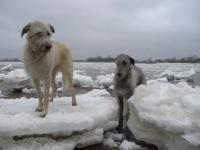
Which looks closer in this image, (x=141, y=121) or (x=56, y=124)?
(x=56, y=124)

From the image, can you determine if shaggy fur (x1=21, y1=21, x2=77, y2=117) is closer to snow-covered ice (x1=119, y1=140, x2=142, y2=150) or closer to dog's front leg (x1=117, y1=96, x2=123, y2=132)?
snow-covered ice (x1=119, y1=140, x2=142, y2=150)

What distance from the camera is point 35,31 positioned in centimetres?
677

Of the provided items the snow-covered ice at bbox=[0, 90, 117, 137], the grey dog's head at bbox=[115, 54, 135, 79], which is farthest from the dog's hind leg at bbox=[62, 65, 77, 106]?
the grey dog's head at bbox=[115, 54, 135, 79]

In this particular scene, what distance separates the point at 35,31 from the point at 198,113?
142 inches

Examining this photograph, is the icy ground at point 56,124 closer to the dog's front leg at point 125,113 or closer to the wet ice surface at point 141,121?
the wet ice surface at point 141,121

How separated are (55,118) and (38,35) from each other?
173cm

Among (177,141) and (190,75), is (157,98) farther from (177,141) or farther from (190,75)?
(190,75)

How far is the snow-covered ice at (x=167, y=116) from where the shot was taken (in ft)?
19.7

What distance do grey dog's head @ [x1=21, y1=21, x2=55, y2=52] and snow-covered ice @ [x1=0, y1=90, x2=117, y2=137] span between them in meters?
1.44

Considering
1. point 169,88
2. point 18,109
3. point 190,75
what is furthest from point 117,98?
point 190,75

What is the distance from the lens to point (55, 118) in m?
6.63

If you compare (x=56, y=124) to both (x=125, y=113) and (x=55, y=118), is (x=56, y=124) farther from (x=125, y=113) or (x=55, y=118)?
(x=125, y=113)

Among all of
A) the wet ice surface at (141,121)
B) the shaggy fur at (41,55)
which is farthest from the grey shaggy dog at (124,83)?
the shaggy fur at (41,55)

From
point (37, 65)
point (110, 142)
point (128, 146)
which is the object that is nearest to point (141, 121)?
point (128, 146)
